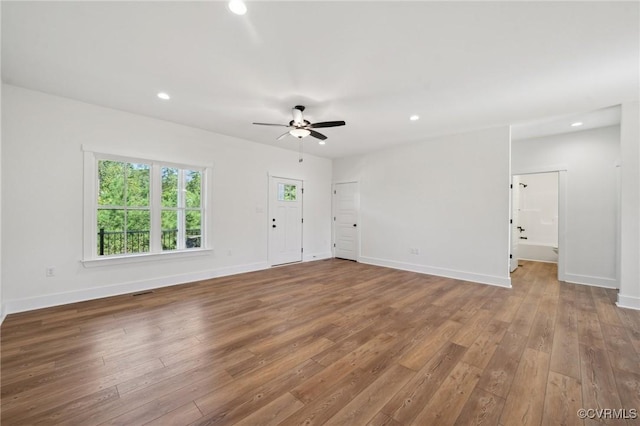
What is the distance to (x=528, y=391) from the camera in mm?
1839

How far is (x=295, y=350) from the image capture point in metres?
2.37

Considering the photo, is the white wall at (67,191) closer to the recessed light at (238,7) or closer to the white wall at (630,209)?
the recessed light at (238,7)

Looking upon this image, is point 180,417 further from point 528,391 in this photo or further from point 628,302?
point 628,302

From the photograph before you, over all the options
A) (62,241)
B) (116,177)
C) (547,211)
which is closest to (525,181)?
(547,211)

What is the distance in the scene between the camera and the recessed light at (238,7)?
1844 mm

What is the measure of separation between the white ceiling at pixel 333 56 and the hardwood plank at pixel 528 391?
9.22 feet

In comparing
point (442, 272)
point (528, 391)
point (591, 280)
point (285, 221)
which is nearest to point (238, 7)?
point (528, 391)

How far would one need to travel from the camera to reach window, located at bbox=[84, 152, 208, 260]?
3.80 meters

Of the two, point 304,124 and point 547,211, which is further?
point 547,211

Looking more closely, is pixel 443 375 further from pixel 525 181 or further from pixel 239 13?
pixel 525 181

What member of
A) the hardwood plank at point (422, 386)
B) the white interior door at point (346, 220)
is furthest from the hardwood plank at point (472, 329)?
the white interior door at point (346, 220)

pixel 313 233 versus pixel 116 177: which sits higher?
pixel 116 177

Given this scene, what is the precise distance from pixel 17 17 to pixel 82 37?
1.25 feet
